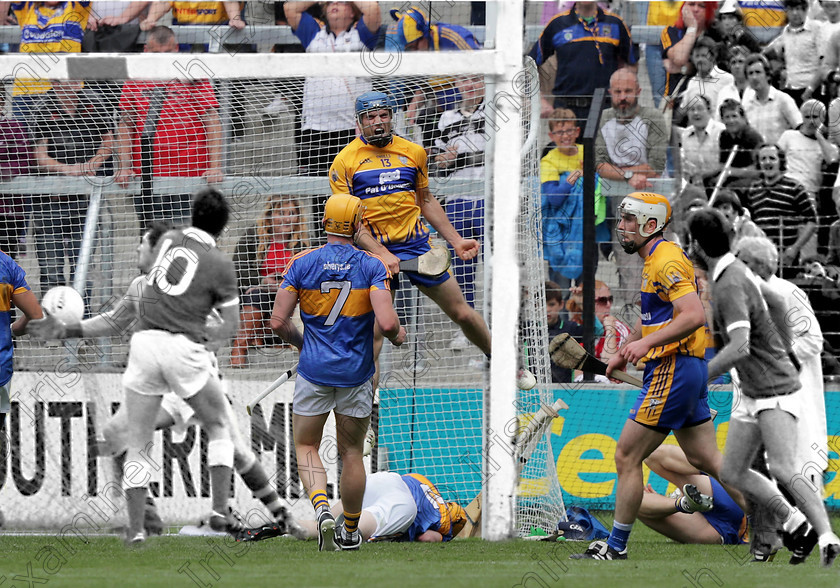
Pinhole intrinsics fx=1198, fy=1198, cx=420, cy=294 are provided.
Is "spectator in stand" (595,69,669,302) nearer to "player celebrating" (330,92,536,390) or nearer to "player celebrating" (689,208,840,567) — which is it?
"player celebrating" (330,92,536,390)

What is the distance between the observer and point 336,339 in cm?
688

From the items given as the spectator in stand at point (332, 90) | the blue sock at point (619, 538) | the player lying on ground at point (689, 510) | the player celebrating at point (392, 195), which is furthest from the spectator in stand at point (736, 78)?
the blue sock at point (619, 538)

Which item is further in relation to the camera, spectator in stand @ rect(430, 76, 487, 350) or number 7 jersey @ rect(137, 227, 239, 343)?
spectator in stand @ rect(430, 76, 487, 350)

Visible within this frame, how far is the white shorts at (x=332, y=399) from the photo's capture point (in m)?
6.88

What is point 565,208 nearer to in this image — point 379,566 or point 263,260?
point 263,260

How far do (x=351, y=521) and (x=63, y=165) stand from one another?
4609mm

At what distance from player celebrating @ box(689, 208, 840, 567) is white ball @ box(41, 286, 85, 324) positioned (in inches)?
147

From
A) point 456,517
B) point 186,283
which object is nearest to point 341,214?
point 186,283

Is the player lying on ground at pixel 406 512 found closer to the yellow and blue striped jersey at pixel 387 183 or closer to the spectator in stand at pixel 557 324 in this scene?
the yellow and blue striped jersey at pixel 387 183

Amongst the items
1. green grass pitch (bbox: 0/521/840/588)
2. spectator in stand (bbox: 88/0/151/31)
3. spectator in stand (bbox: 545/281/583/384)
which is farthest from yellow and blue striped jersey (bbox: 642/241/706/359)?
spectator in stand (bbox: 88/0/151/31)

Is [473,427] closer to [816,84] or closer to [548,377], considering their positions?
[548,377]

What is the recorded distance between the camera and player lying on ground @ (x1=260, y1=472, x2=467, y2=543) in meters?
7.68

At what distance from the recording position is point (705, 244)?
263 inches

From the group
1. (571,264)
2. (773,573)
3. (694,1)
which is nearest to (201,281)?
(773,573)
